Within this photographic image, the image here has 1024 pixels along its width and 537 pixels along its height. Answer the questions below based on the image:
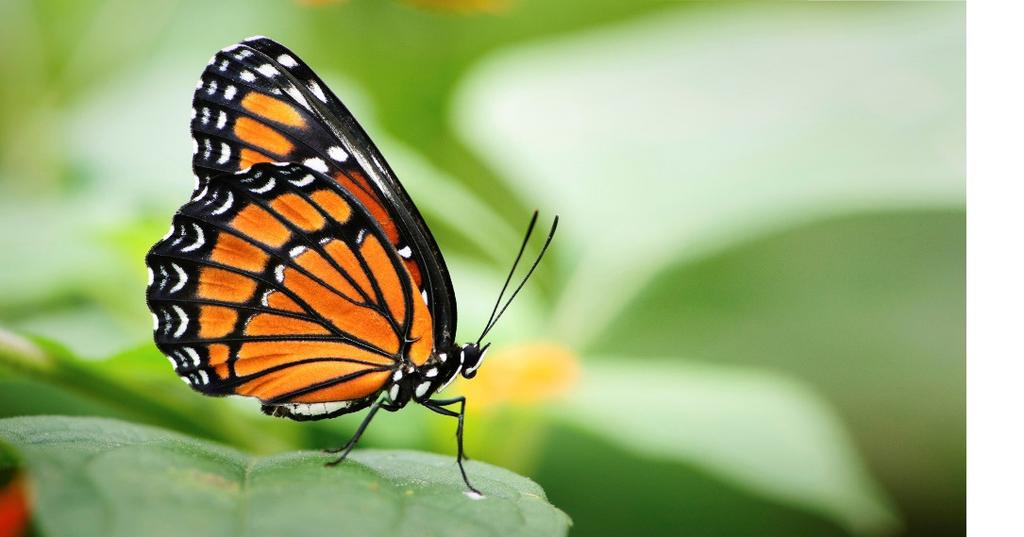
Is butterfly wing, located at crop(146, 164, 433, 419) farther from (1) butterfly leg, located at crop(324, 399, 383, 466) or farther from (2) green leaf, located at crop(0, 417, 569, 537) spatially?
(2) green leaf, located at crop(0, 417, 569, 537)

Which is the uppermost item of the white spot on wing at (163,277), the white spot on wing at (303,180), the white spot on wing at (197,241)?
the white spot on wing at (303,180)

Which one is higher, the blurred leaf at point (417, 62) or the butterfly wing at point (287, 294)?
the blurred leaf at point (417, 62)

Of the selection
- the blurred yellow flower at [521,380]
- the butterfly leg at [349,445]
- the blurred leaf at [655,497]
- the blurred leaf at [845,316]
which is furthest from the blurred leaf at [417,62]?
the butterfly leg at [349,445]

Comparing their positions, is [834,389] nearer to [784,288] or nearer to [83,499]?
[784,288]

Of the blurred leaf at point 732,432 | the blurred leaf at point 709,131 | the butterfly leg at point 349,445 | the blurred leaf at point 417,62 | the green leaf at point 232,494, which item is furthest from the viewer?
the blurred leaf at point 417,62

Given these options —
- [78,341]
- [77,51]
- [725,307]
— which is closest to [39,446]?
[78,341]

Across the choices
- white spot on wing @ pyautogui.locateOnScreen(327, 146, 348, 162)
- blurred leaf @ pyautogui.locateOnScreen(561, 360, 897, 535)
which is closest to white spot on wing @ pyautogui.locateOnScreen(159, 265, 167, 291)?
white spot on wing @ pyautogui.locateOnScreen(327, 146, 348, 162)

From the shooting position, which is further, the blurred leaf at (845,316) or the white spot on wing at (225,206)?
the blurred leaf at (845,316)
